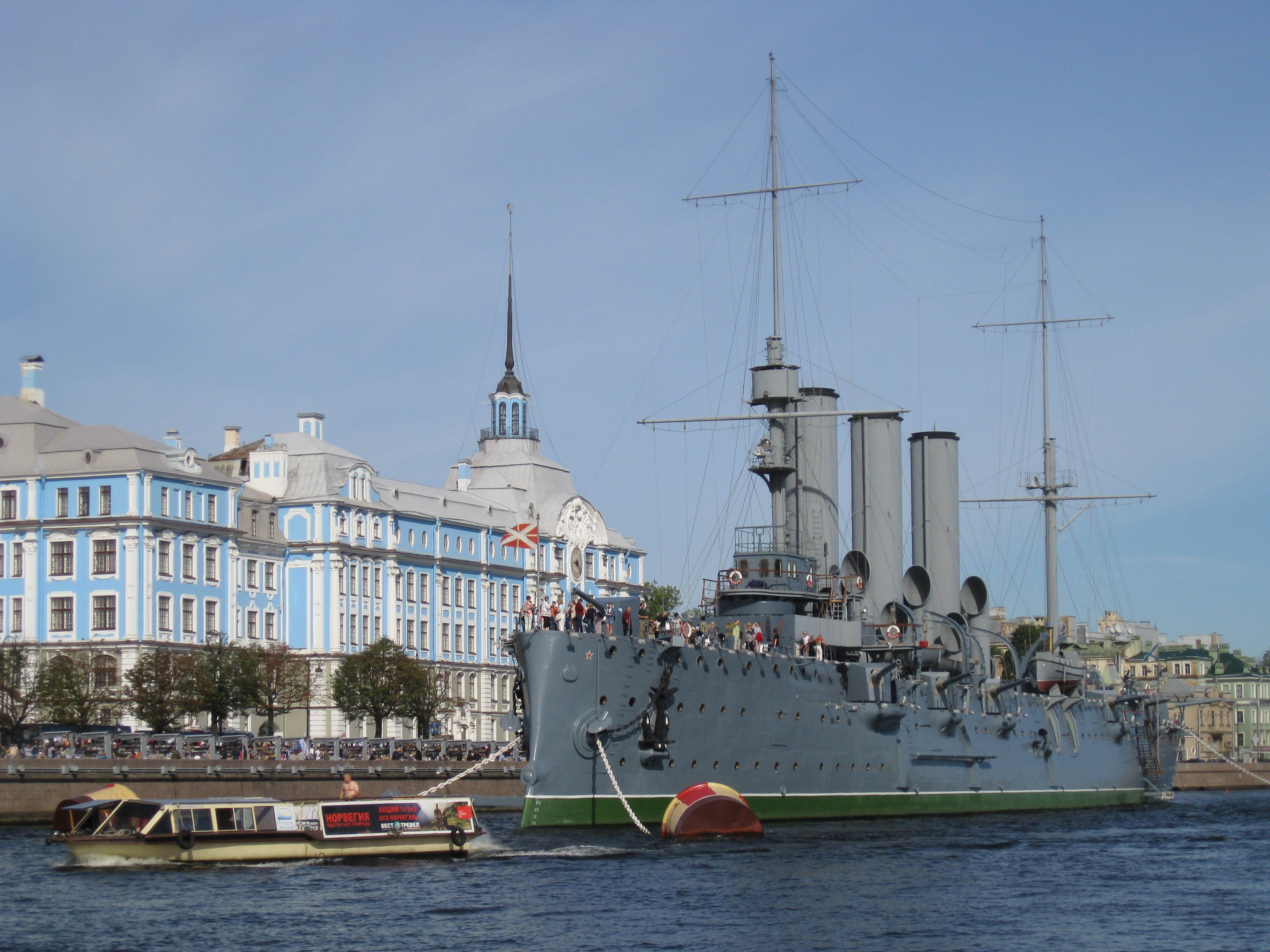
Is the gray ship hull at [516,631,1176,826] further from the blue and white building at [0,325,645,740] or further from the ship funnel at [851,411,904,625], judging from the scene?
the blue and white building at [0,325,645,740]

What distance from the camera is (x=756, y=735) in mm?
44812

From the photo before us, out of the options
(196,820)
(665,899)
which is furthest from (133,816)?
(665,899)

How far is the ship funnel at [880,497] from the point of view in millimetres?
59406

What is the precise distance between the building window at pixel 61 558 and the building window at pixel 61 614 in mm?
1176

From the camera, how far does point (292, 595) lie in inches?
3583

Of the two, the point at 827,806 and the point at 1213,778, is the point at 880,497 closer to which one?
the point at 827,806

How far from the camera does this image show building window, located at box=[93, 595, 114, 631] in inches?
3071

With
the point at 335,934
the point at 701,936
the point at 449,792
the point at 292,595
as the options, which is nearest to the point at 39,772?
the point at 449,792

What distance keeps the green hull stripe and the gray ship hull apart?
45 mm

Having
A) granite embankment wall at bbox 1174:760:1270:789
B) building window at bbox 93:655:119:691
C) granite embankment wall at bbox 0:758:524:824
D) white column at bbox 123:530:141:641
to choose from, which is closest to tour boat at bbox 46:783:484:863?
granite embankment wall at bbox 0:758:524:824

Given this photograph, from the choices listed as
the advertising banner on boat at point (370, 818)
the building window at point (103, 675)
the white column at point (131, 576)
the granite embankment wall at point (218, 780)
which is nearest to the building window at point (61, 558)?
the white column at point (131, 576)

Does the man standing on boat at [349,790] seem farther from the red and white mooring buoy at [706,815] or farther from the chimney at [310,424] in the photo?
the chimney at [310,424]

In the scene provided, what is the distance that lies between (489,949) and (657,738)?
48.3 feet

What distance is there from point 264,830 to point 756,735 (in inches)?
531
